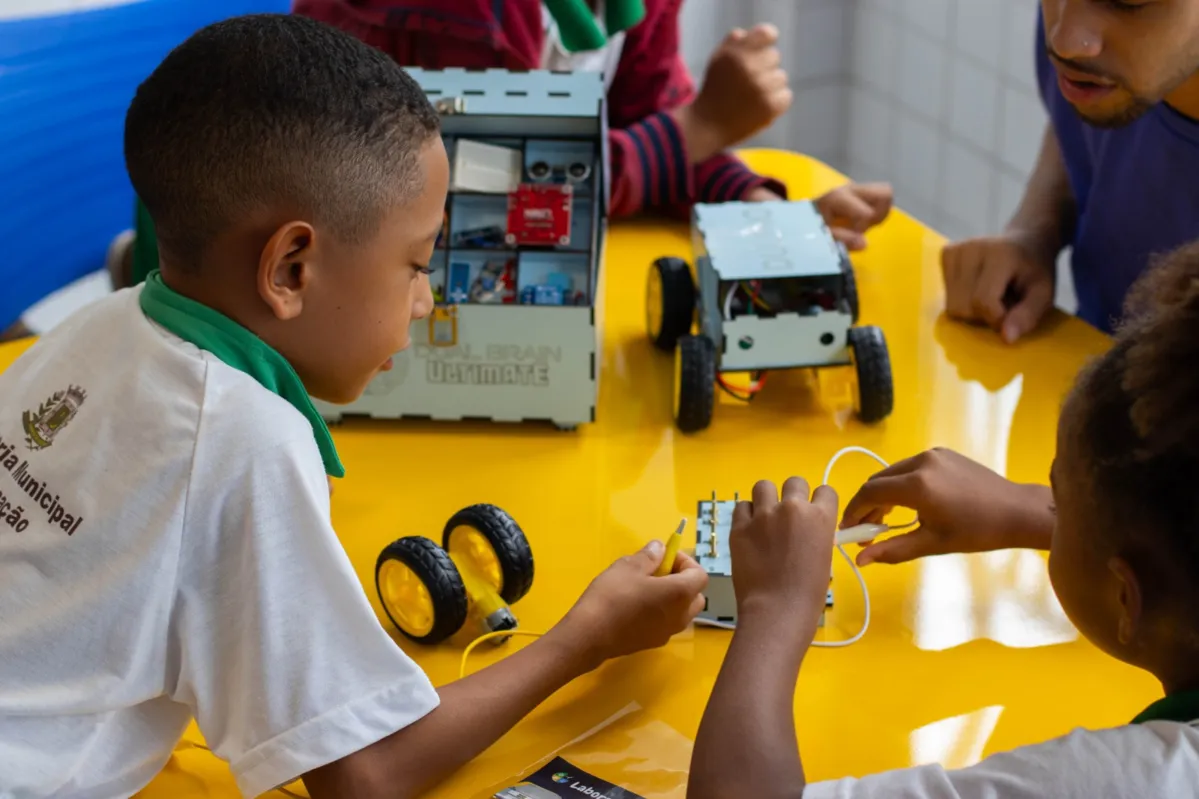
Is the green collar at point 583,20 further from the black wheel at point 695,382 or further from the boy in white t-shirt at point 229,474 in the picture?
the boy in white t-shirt at point 229,474

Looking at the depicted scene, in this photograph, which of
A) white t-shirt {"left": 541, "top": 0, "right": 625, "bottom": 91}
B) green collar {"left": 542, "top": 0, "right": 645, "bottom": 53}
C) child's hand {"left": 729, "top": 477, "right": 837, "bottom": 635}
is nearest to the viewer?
child's hand {"left": 729, "top": 477, "right": 837, "bottom": 635}

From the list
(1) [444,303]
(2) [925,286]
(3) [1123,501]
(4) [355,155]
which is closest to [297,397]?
(4) [355,155]

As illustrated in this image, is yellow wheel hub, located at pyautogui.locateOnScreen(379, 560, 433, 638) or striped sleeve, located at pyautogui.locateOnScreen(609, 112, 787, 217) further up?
striped sleeve, located at pyautogui.locateOnScreen(609, 112, 787, 217)

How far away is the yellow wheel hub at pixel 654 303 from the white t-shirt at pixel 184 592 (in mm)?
604

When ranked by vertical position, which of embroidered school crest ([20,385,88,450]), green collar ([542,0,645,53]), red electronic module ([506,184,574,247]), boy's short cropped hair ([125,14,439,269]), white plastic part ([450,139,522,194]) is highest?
boy's short cropped hair ([125,14,439,269])

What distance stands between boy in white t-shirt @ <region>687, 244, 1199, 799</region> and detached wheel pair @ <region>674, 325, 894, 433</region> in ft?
1.11

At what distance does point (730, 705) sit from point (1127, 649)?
222 millimetres

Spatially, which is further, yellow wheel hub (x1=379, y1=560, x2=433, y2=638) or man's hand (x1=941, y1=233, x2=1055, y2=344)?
man's hand (x1=941, y1=233, x2=1055, y2=344)

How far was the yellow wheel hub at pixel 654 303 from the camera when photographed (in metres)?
1.33

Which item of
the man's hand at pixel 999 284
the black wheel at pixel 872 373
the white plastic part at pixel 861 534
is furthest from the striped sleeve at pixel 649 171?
the white plastic part at pixel 861 534

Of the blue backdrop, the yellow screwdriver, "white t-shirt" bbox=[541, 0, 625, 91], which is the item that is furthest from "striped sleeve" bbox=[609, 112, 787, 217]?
the yellow screwdriver

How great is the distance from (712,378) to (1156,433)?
0.57 m

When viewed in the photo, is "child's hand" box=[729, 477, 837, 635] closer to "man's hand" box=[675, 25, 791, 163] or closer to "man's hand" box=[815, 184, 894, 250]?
"man's hand" box=[815, 184, 894, 250]

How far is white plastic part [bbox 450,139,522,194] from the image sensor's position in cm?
128
